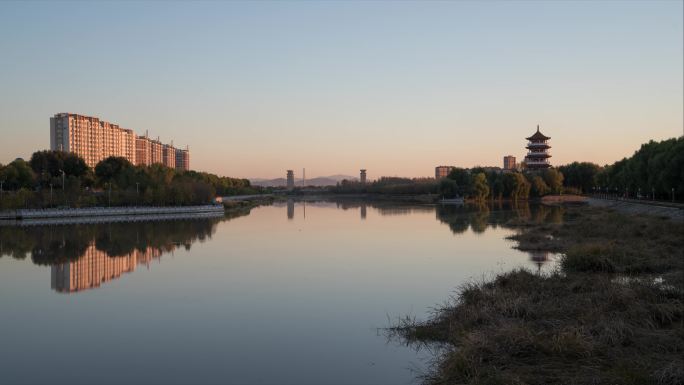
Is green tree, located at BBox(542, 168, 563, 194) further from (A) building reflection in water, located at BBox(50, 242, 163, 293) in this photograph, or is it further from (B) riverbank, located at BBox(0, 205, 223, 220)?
(A) building reflection in water, located at BBox(50, 242, 163, 293)

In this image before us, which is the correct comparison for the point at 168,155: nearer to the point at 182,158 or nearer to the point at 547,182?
the point at 182,158

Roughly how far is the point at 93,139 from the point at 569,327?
330 feet

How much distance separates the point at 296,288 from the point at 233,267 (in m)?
4.31

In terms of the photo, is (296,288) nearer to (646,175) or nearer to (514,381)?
(514,381)

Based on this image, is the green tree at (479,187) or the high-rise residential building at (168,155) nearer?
the green tree at (479,187)

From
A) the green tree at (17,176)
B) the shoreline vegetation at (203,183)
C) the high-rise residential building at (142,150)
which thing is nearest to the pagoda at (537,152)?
the shoreline vegetation at (203,183)

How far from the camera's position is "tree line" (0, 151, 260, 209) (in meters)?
41.2

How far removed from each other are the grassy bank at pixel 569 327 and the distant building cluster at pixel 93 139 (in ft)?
250

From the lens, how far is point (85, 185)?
5475cm

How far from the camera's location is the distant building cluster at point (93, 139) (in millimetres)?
89688

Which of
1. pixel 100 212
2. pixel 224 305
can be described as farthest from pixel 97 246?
pixel 100 212

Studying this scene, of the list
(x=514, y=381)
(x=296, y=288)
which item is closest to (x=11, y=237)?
(x=296, y=288)

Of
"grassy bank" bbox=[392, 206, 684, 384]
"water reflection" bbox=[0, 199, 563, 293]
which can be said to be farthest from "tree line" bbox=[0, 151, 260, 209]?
"grassy bank" bbox=[392, 206, 684, 384]

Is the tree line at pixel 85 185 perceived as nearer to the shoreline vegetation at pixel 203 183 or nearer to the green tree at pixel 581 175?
the shoreline vegetation at pixel 203 183
